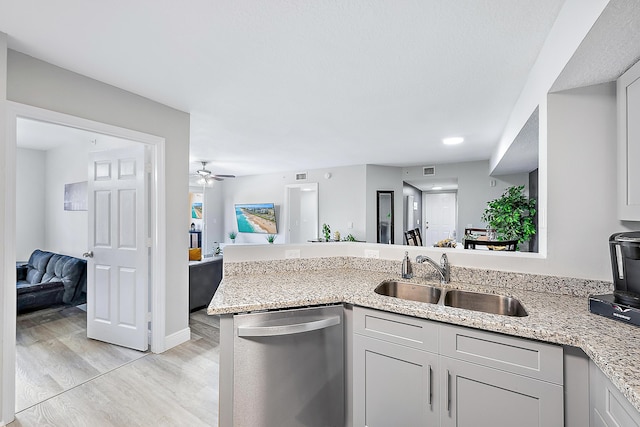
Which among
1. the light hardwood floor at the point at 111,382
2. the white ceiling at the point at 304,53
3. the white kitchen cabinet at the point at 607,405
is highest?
the white ceiling at the point at 304,53

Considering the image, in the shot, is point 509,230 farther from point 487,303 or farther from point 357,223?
point 357,223

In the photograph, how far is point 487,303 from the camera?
5.65ft

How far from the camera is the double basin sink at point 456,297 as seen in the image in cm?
163

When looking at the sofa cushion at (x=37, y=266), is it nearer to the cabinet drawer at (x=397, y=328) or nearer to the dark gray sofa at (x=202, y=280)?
the dark gray sofa at (x=202, y=280)

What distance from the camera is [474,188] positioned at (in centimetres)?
591

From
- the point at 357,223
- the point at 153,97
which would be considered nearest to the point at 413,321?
the point at 153,97

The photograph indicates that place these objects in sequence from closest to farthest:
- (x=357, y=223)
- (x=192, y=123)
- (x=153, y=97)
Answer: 1. (x=153, y=97)
2. (x=192, y=123)
3. (x=357, y=223)

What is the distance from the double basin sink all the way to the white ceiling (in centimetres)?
153

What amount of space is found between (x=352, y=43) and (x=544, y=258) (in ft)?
5.68

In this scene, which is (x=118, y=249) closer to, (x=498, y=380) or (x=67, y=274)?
(x=67, y=274)

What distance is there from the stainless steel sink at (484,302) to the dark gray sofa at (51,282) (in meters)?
4.87

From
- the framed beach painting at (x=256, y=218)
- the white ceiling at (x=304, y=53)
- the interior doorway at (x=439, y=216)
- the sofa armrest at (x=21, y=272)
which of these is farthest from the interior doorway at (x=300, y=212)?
the sofa armrest at (x=21, y=272)

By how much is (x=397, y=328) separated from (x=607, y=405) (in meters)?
0.77

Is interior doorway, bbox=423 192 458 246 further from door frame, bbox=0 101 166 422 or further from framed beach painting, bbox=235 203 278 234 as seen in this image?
door frame, bbox=0 101 166 422
